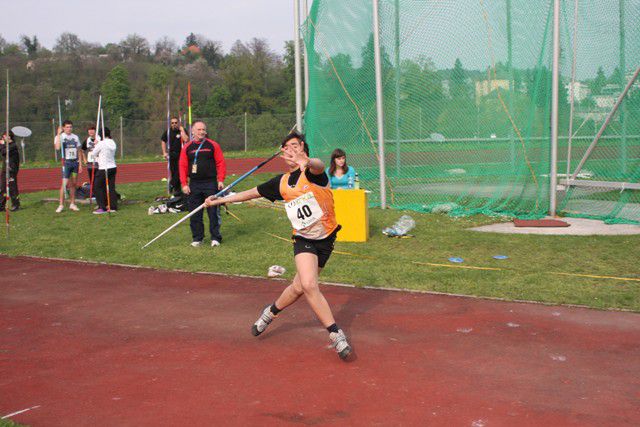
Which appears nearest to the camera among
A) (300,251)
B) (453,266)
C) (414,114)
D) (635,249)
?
(300,251)

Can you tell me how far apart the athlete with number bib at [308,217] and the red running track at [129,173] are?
61.4ft

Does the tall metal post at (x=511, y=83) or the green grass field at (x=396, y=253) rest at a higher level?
the tall metal post at (x=511, y=83)

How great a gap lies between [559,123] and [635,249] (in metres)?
4.19

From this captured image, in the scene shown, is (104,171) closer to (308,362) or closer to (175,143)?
(175,143)

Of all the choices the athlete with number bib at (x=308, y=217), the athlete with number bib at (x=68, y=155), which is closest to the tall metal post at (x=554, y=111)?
the athlete with number bib at (x=308, y=217)

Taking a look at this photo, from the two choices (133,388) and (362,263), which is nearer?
(133,388)

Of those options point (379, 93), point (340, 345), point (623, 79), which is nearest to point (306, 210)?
point (340, 345)

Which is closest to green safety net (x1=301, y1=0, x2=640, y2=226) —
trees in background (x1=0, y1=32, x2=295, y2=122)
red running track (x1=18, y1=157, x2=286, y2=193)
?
red running track (x1=18, y1=157, x2=286, y2=193)

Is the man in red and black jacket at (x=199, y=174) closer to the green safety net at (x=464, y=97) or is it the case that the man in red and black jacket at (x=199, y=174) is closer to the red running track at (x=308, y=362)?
the red running track at (x=308, y=362)

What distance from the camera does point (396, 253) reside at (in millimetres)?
10688

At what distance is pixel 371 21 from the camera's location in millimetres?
Result: 15320

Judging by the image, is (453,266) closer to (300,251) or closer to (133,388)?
(300,251)

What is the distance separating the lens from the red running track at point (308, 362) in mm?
5027

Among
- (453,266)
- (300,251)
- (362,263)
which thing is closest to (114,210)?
(362,263)
